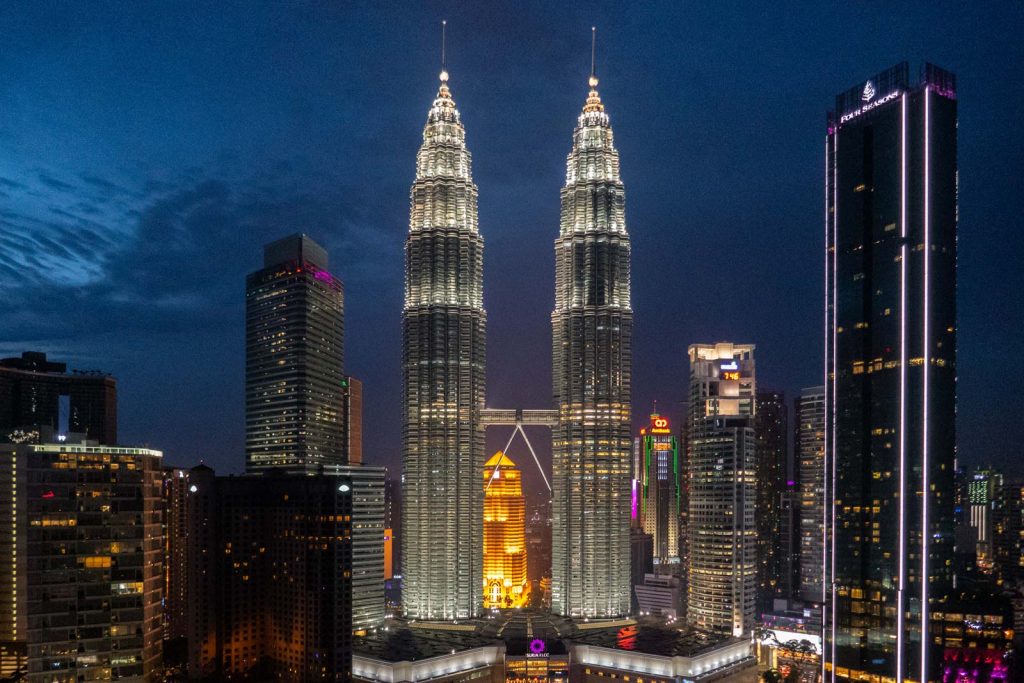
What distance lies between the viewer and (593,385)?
123562 millimetres

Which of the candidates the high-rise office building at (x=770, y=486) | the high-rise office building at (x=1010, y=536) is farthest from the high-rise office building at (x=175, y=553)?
the high-rise office building at (x=1010, y=536)

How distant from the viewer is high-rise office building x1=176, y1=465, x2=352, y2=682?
8375cm

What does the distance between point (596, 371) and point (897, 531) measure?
5342 centimetres

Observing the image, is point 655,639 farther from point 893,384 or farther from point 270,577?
point 270,577

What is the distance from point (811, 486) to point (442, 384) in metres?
76.0

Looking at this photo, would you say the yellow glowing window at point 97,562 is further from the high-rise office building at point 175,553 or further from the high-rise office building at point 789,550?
the high-rise office building at point 789,550

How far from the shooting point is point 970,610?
264 ft

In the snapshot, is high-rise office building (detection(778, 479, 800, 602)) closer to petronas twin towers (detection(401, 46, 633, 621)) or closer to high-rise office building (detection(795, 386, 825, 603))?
high-rise office building (detection(795, 386, 825, 603))

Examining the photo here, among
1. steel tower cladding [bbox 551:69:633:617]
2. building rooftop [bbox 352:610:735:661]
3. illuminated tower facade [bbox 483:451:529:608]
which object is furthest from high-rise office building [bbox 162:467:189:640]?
steel tower cladding [bbox 551:69:633:617]

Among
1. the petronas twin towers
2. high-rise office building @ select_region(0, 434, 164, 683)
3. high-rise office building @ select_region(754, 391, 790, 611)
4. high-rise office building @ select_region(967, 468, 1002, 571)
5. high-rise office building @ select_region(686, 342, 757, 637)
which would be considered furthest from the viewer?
high-rise office building @ select_region(967, 468, 1002, 571)

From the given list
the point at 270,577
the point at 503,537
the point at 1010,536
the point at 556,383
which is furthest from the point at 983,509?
the point at 270,577

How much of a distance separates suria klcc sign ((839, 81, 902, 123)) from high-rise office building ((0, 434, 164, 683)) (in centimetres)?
7496

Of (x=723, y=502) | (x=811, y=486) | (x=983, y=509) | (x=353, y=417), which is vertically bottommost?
(x=983, y=509)

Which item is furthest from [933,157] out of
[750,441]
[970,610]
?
[750,441]
